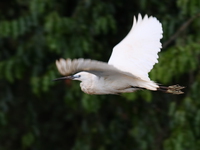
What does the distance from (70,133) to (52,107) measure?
386 millimetres

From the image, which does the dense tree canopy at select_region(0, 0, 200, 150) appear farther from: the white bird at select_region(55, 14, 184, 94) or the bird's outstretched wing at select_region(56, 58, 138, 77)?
the bird's outstretched wing at select_region(56, 58, 138, 77)

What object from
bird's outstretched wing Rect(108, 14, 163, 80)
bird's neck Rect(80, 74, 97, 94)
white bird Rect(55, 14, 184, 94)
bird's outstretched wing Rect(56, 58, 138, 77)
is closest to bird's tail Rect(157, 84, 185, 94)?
white bird Rect(55, 14, 184, 94)

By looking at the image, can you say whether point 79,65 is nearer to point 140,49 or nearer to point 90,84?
point 90,84

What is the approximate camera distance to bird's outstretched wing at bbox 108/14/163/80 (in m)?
4.19

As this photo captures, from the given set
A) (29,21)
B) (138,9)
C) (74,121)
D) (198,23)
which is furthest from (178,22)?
(74,121)

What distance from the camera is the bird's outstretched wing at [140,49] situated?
4191 mm

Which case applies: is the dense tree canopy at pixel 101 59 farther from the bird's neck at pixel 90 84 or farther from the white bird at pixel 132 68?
the bird's neck at pixel 90 84

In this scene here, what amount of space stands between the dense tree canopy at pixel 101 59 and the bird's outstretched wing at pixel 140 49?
0.49 meters

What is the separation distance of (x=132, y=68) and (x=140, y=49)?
7.8 inches

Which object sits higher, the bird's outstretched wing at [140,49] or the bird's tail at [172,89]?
the bird's outstretched wing at [140,49]

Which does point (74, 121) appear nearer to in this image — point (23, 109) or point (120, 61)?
point (23, 109)

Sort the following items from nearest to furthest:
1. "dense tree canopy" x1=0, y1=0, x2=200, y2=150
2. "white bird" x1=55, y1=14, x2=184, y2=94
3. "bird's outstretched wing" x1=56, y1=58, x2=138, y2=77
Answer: "bird's outstretched wing" x1=56, y1=58, x2=138, y2=77, "white bird" x1=55, y1=14, x2=184, y2=94, "dense tree canopy" x1=0, y1=0, x2=200, y2=150

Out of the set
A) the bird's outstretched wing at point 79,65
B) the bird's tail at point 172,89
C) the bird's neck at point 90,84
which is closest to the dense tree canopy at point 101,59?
the bird's tail at point 172,89

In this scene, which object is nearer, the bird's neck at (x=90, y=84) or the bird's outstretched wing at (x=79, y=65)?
the bird's outstretched wing at (x=79, y=65)
